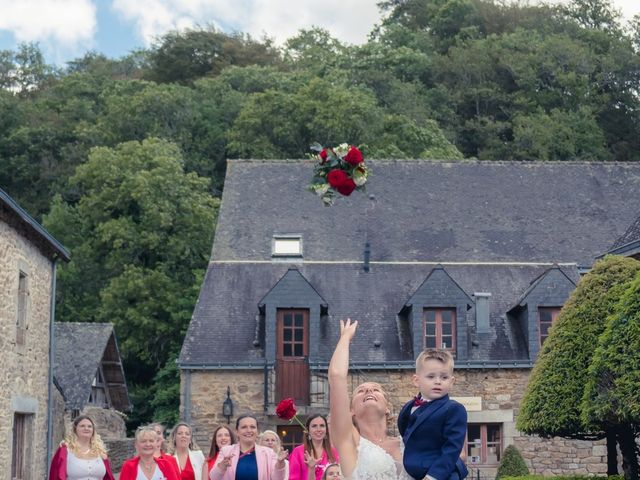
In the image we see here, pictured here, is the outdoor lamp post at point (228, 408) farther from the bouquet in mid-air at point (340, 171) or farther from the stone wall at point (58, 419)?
the bouquet in mid-air at point (340, 171)

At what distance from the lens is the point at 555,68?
51.6m

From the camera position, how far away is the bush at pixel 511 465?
24.5 metres

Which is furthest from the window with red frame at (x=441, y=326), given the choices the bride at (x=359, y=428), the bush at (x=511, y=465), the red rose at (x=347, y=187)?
the bride at (x=359, y=428)

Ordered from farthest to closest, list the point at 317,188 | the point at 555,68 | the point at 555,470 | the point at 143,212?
the point at 555,68
the point at 143,212
the point at 555,470
the point at 317,188

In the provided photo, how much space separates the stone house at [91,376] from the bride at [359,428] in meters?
19.6

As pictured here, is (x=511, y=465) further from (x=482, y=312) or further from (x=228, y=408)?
(x=228, y=408)

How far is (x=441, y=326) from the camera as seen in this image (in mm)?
27500

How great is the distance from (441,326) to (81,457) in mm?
17031

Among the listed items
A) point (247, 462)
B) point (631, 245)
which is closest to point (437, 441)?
point (247, 462)

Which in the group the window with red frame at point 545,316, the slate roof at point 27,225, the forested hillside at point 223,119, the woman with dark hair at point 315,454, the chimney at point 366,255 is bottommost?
the woman with dark hair at point 315,454

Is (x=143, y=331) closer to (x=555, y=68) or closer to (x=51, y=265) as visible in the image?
(x=51, y=265)

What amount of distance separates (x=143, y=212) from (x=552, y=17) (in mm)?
26969

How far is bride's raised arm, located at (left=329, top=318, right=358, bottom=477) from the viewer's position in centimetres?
599

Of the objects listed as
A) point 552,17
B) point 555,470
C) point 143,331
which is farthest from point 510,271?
point 552,17
